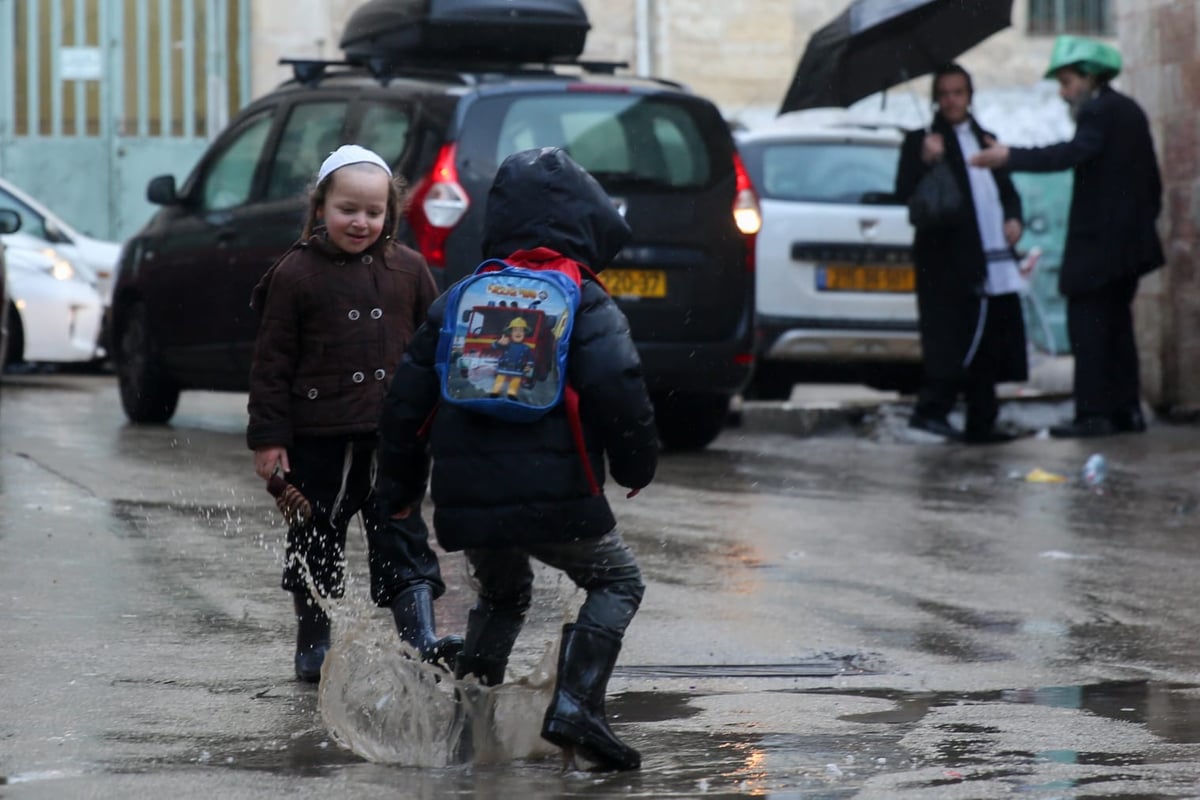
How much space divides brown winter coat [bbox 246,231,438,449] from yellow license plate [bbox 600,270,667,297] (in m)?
5.09

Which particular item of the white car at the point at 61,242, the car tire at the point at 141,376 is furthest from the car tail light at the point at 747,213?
the white car at the point at 61,242

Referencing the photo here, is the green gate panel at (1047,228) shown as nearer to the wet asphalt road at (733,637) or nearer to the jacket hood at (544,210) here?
the wet asphalt road at (733,637)

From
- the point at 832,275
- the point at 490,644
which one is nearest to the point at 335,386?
the point at 490,644

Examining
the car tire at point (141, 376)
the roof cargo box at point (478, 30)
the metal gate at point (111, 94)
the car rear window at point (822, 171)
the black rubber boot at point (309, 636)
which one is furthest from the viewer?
the metal gate at point (111, 94)

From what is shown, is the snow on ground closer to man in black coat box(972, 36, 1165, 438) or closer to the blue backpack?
man in black coat box(972, 36, 1165, 438)

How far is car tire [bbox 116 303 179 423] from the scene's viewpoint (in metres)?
12.1

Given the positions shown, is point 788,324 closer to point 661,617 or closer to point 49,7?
point 661,617

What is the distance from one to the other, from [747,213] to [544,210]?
6.43 m

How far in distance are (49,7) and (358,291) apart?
17.0 metres

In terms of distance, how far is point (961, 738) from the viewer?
498 centimetres

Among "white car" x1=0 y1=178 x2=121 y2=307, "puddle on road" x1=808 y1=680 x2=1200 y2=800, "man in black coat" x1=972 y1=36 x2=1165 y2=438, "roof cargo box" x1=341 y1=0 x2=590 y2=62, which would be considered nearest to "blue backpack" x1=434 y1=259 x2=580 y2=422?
"puddle on road" x1=808 y1=680 x2=1200 y2=800

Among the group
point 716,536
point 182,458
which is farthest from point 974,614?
point 182,458

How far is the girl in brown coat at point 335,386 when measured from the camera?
5484 mm

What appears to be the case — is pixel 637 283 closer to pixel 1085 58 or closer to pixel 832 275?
pixel 832 275
